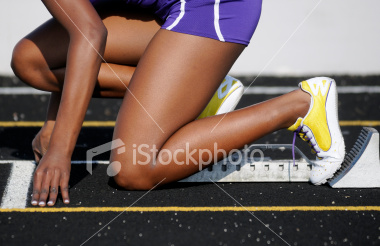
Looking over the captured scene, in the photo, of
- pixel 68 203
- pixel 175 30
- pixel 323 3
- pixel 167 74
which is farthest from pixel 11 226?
pixel 323 3

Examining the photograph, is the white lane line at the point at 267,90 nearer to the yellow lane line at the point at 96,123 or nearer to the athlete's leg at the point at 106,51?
the yellow lane line at the point at 96,123

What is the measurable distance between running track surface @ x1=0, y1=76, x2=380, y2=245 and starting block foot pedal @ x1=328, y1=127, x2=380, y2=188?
4 cm

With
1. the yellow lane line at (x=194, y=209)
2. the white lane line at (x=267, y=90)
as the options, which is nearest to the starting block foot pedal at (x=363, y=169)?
the yellow lane line at (x=194, y=209)

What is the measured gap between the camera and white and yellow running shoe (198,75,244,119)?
3113 millimetres

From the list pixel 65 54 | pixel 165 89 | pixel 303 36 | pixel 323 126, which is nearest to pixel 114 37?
pixel 65 54

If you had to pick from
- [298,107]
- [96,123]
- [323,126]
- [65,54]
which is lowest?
[96,123]

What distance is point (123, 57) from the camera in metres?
3.16

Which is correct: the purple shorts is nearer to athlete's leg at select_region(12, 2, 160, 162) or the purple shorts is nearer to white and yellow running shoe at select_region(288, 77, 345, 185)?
athlete's leg at select_region(12, 2, 160, 162)

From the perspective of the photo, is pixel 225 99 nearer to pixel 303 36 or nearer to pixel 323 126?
pixel 323 126

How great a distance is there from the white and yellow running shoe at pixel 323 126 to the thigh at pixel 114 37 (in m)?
0.92

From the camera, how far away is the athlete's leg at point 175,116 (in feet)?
9.03

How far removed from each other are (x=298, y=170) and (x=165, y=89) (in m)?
0.84

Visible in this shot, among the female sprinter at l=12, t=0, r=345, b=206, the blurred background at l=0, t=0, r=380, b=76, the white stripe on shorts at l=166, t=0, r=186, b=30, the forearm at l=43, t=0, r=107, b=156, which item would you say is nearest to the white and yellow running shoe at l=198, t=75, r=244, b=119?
the female sprinter at l=12, t=0, r=345, b=206

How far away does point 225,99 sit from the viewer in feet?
10.2
